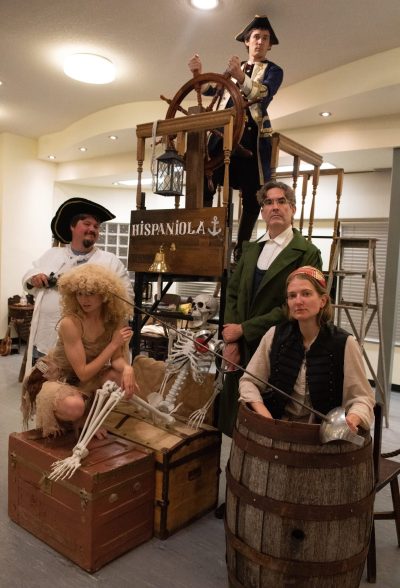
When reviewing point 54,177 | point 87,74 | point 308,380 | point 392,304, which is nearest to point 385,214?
point 392,304

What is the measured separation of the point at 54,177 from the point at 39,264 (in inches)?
199

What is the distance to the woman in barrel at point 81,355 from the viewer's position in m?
2.28

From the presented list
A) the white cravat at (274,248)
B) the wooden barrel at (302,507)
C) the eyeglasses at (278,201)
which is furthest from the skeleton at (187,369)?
the wooden barrel at (302,507)

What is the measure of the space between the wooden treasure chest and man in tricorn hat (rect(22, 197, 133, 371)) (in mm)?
866

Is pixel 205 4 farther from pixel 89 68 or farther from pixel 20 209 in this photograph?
pixel 20 209

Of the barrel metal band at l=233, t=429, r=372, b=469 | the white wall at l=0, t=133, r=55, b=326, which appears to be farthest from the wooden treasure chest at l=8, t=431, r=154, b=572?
the white wall at l=0, t=133, r=55, b=326

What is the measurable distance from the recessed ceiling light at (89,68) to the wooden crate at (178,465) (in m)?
3.40

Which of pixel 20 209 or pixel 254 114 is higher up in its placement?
pixel 254 114

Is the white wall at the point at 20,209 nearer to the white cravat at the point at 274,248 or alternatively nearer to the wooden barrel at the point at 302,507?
the white cravat at the point at 274,248

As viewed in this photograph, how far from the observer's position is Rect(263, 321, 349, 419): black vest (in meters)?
1.85

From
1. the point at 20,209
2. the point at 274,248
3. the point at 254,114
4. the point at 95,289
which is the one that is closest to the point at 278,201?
the point at 274,248

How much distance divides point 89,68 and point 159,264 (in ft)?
8.81

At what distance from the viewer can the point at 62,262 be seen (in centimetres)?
320

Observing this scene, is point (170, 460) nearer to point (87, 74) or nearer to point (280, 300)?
point (280, 300)
